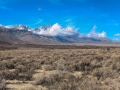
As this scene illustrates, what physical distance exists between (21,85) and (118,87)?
4.95 metres

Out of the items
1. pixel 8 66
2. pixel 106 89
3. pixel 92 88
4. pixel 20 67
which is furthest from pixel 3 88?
pixel 8 66

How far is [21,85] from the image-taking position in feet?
33.8

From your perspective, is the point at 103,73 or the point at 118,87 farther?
the point at 103,73

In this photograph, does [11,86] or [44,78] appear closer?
[11,86]

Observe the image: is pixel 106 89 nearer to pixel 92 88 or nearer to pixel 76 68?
pixel 92 88

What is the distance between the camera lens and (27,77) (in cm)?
1216

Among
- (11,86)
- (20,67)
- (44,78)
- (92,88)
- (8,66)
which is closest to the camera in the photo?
(92,88)

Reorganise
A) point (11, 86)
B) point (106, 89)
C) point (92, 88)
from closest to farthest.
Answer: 1. point (92, 88)
2. point (106, 89)
3. point (11, 86)

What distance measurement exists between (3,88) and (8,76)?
2.92 m

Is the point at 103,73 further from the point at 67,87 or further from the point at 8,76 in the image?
the point at 8,76

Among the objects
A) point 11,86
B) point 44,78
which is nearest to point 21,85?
point 11,86

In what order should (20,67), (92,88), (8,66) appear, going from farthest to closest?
(8,66) → (20,67) → (92,88)

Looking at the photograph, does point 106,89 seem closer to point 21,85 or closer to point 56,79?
point 56,79

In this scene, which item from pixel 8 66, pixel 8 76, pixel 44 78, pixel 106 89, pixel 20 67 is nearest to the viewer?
pixel 106 89
